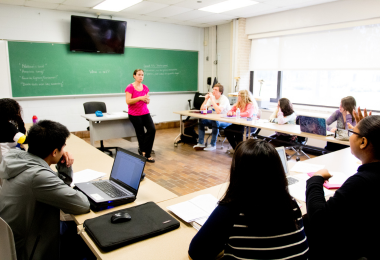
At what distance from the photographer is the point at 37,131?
4.93 ft

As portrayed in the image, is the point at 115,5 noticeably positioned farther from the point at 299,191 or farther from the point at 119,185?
the point at 299,191

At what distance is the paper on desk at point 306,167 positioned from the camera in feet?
7.46

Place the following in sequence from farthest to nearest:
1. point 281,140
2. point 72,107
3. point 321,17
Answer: point 72,107, point 321,17, point 281,140

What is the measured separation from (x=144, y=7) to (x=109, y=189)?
15.1 ft

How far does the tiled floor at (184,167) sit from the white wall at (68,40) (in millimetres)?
989

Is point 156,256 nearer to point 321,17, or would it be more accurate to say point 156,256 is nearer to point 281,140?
point 281,140

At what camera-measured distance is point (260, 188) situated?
1030 mm

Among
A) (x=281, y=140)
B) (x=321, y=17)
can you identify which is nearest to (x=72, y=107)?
(x=281, y=140)

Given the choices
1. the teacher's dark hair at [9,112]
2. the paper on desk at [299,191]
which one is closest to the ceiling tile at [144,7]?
the teacher's dark hair at [9,112]

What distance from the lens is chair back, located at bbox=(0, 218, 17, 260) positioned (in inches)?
49.2

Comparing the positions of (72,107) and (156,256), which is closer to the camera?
(156,256)

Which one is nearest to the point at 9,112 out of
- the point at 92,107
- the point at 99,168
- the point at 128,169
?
the point at 99,168

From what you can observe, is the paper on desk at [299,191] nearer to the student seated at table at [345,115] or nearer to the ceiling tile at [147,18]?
the student seated at table at [345,115]

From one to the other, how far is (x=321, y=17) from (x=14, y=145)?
16.6 feet
